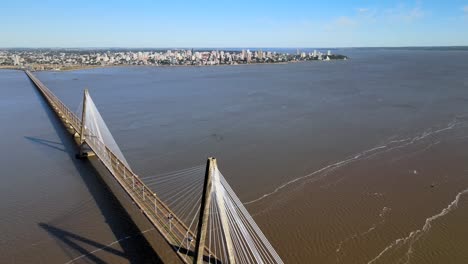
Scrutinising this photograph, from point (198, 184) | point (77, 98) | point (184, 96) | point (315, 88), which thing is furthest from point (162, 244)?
point (315, 88)

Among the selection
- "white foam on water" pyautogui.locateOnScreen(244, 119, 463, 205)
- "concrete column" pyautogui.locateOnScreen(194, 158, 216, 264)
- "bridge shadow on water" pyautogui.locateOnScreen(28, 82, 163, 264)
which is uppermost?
"concrete column" pyautogui.locateOnScreen(194, 158, 216, 264)

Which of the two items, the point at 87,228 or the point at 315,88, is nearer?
the point at 87,228

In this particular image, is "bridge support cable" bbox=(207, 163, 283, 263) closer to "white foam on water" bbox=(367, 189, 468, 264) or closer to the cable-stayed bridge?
the cable-stayed bridge

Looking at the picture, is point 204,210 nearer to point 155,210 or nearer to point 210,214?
point 155,210

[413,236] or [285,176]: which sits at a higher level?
[285,176]

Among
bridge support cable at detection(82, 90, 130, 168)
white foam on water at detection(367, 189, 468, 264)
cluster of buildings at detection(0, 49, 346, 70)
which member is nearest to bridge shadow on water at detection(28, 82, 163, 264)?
bridge support cable at detection(82, 90, 130, 168)

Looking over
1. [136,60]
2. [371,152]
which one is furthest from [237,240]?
[136,60]

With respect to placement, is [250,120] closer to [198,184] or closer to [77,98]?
[198,184]
